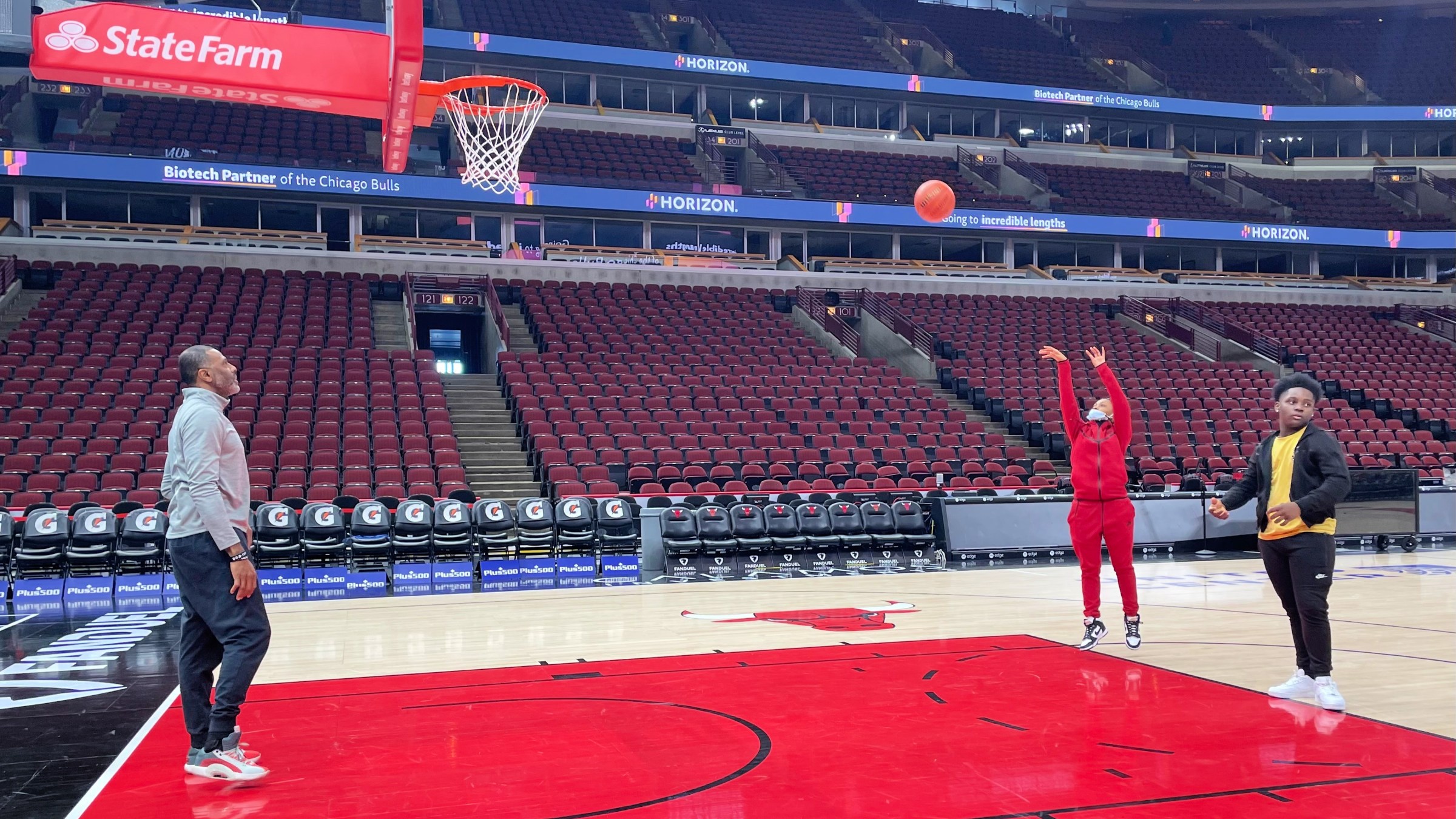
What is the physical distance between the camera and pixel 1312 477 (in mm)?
4977

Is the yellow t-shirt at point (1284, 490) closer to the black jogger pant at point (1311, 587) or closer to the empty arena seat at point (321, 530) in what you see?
the black jogger pant at point (1311, 587)

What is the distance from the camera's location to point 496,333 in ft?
67.4

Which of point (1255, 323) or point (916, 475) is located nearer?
point (916, 475)

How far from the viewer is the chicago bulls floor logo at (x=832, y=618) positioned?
7605 mm

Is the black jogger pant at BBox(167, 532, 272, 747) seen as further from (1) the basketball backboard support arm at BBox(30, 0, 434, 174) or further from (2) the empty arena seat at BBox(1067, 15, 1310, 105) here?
(2) the empty arena seat at BBox(1067, 15, 1310, 105)

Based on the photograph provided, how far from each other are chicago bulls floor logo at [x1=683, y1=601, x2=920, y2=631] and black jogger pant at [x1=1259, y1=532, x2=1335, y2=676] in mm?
2987

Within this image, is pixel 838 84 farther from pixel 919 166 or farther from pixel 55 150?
pixel 55 150

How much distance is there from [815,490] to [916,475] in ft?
6.29

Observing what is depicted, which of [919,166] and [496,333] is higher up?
[919,166]

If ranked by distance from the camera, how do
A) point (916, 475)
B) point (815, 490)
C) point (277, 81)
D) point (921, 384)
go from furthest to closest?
1. point (921, 384)
2. point (916, 475)
3. point (815, 490)
4. point (277, 81)

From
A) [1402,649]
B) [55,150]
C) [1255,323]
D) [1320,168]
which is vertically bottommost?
[1402,649]

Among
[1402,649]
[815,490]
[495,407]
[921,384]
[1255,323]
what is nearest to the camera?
[1402,649]

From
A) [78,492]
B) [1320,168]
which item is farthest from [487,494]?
[1320,168]

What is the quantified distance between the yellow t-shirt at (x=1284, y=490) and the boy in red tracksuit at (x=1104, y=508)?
1.13 metres
